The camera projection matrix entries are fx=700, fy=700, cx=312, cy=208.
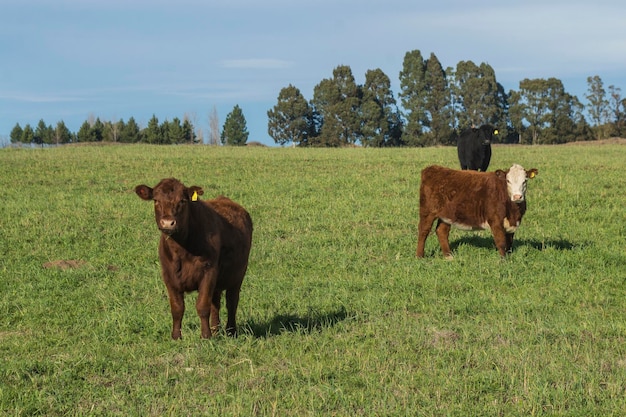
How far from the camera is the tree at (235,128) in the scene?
97.9 m

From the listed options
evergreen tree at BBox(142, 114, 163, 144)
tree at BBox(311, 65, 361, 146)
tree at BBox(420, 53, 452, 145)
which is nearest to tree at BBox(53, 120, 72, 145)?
evergreen tree at BBox(142, 114, 163, 144)

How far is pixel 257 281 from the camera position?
439 inches

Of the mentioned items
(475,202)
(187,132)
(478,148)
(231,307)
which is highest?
(187,132)

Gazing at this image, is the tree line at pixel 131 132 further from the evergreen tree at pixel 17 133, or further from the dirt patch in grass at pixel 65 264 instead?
the dirt patch in grass at pixel 65 264

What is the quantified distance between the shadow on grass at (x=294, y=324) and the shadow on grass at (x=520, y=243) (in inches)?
216

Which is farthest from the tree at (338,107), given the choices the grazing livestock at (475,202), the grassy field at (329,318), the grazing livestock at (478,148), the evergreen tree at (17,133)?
the grazing livestock at (475,202)

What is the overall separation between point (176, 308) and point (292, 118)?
3253 inches

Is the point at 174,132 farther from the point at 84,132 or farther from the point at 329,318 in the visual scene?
the point at 329,318

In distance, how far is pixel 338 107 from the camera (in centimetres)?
8381

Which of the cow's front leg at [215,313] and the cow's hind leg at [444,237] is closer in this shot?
the cow's front leg at [215,313]

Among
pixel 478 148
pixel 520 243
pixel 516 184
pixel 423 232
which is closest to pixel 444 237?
pixel 423 232

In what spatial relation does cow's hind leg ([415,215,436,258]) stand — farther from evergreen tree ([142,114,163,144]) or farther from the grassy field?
evergreen tree ([142,114,163,144])

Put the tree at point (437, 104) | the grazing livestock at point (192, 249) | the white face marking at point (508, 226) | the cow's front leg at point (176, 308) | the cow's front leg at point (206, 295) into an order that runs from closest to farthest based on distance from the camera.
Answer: the grazing livestock at point (192, 249)
the cow's front leg at point (206, 295)
the cow's front leg at point (176, 308)
the white face marking at point (508, 226)
the tree at point (437, 104)

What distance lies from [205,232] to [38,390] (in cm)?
225
